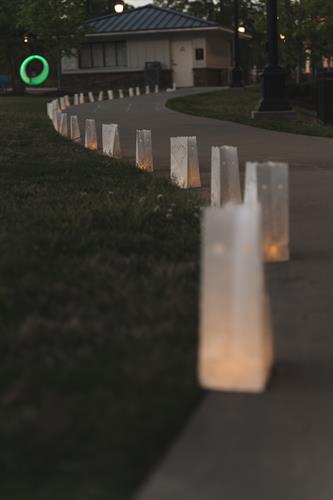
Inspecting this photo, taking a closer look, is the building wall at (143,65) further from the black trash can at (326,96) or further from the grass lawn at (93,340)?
the grass lawn at (93,340)

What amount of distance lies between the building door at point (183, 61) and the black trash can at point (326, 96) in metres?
36.6

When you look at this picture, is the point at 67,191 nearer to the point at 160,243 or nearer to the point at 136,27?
the point at 160,243

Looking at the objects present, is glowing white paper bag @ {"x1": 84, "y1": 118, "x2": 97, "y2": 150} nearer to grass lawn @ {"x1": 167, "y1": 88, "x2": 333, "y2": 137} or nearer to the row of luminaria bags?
grass lawn @ {"x1": 167, "y1": 88, "x2": 333, "y2": 137}

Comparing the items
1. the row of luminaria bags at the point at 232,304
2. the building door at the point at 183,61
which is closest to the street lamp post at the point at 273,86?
the row of luminaria bags at the point at 232,304

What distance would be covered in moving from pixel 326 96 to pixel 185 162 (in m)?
12.2

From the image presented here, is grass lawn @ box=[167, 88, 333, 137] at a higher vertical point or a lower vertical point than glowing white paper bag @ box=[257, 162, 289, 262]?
lower

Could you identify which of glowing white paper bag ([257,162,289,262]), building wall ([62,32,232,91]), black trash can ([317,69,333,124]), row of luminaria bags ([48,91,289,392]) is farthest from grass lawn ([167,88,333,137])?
row of luminaria bags ([48,91,289,392])

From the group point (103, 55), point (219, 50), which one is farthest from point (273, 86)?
point (219, 50)

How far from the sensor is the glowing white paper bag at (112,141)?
15188 mm

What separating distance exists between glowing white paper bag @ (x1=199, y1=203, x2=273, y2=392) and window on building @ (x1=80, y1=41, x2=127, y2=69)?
58009 mm

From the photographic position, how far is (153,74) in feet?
187

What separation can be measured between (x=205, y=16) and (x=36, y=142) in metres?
82.4

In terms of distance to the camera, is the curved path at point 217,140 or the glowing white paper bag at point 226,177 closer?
the glowing white paper bag at point 226,177

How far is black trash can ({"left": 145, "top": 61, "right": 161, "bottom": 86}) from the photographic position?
5691 cm
